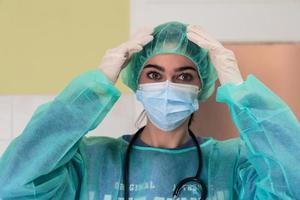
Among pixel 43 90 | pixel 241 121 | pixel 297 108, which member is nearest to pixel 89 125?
pixel 241 121

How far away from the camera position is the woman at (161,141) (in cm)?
119

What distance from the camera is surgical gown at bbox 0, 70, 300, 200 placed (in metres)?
1.18

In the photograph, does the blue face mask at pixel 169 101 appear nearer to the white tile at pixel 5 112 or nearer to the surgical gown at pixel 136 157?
the surgical gown at pixel 136 157

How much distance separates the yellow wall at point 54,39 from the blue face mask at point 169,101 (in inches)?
19.5

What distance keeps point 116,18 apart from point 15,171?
2.64 ft

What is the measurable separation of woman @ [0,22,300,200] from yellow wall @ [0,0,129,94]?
339 mm

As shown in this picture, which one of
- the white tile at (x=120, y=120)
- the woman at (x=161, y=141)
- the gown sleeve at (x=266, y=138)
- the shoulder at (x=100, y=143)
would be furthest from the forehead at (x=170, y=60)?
the white tile at (x=120, y=120)

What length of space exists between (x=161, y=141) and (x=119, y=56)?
30 centimetres

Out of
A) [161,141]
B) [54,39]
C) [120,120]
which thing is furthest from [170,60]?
[54,39]

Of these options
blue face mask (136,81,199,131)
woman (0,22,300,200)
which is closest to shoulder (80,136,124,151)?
woman (0,22,300,200)

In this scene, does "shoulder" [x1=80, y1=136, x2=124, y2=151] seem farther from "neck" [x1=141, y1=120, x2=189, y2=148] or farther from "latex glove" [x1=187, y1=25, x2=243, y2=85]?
"latex glove" [x1=187, y1=25, x2=243, y2=85]

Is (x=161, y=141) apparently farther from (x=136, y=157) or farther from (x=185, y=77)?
(x=185, y=77)

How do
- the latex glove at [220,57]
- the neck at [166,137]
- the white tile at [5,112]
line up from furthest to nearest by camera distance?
1. the white tile at [5,112]
2. the neck at [166,137]
3. the latex glove at [220,57]

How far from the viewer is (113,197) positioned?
1.30m
